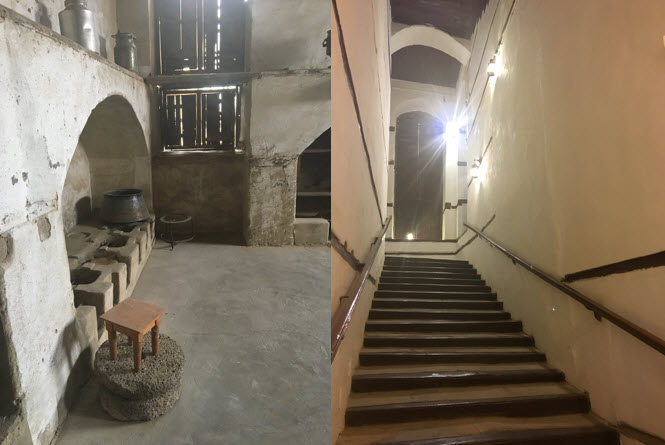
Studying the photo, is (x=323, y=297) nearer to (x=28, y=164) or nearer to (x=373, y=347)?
(x=373, y=347)

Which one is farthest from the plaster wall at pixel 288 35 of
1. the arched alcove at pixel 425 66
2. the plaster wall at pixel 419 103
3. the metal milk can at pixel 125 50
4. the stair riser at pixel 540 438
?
the stair riser at pixel 540 438

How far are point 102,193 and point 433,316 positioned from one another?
588 cm

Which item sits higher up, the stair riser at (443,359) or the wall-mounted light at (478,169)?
the wall-mounted light at (478,169)

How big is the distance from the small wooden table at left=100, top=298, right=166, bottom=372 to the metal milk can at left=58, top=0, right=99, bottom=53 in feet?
13.3

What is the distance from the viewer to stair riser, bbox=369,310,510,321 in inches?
206

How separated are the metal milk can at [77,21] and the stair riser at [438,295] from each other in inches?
209

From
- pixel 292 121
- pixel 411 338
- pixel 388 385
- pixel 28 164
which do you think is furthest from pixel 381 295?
pixel 28 164

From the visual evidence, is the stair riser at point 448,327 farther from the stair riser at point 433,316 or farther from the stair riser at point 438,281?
the stair riser at point 438,281

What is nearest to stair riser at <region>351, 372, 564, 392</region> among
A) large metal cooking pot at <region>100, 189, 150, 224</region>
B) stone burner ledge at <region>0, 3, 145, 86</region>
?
stone burner ledge at <region>0, 3, 145, 86</region>

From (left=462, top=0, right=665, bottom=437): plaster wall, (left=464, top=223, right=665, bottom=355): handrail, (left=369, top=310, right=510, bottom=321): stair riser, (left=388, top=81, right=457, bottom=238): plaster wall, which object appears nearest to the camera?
(left=464, top=223, right=665, bottom=355): handrail

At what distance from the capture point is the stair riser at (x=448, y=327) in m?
4.94

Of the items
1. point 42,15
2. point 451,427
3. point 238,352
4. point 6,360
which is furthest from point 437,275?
point 42,15

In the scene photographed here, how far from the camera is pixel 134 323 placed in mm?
3375

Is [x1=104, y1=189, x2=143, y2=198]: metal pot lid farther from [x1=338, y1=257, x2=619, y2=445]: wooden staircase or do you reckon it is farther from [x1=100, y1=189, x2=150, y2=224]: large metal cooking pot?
[x1=338, y1=257, x2=619, y2=445]: wooden staircase
